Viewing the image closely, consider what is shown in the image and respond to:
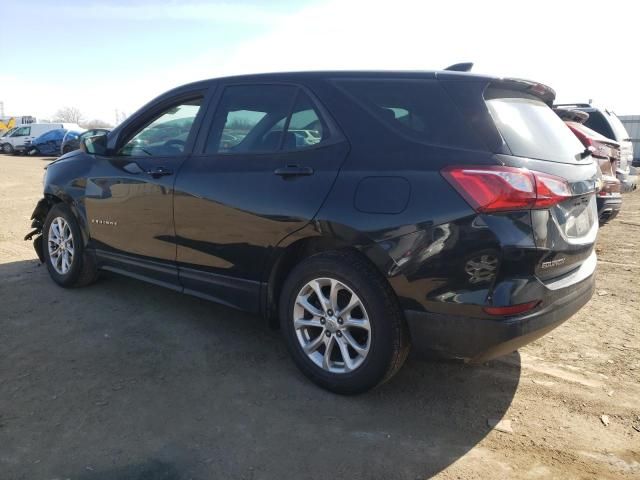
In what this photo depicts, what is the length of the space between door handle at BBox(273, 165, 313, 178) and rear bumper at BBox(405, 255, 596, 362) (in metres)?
0.98

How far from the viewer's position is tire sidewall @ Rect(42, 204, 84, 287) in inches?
185

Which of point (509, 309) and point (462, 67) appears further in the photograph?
point (462, 67)

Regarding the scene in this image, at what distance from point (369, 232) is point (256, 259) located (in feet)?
2.87

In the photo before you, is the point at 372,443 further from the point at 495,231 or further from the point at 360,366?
the point at 495,231

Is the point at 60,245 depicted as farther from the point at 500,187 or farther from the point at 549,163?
the point at 549,163

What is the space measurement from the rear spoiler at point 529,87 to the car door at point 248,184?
0.92 m

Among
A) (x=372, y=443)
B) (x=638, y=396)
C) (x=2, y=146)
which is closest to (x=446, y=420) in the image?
(x=372, y=443)

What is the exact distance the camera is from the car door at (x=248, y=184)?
10.0 ft

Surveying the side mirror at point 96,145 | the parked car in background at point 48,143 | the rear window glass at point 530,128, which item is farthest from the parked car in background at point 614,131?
the parked car in background at point 48,143

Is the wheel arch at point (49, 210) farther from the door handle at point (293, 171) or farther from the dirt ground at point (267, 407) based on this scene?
the door handle at point (293, 171)

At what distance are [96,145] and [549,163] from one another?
3.52 metres

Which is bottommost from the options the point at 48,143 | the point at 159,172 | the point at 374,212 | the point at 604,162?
the point at 48,143

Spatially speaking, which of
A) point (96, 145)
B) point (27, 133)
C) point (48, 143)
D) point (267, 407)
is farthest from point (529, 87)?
point (27, 133)

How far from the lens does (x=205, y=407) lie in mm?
2930
